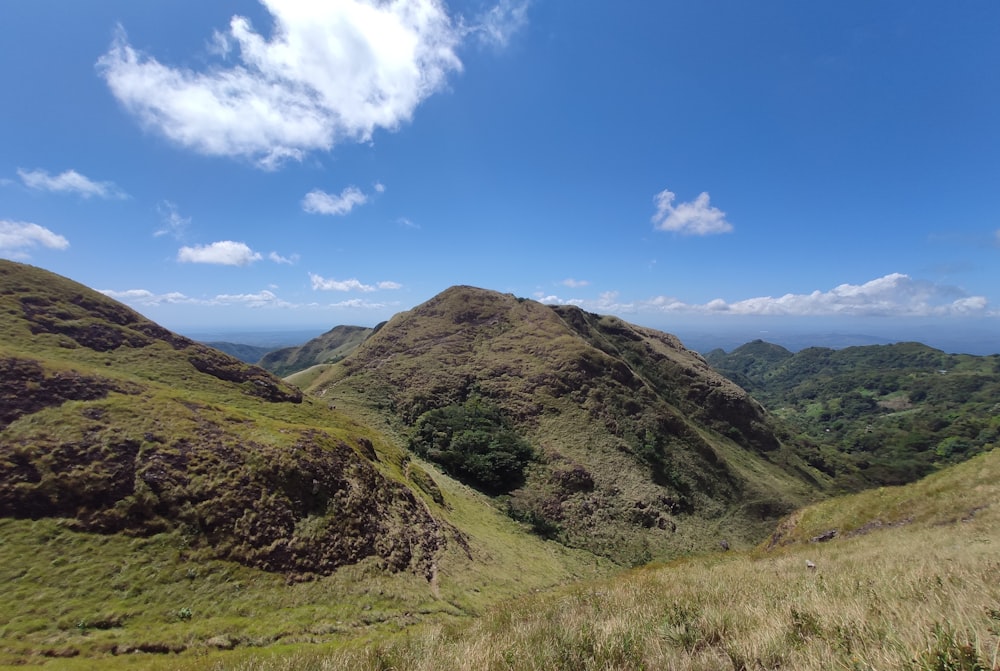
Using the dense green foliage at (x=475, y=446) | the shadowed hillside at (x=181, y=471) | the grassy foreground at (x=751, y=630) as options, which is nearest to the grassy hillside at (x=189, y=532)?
the shadowed hillside at (x=181, y=471)

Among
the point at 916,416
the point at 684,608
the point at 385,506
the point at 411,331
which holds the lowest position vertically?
the point at 916,416

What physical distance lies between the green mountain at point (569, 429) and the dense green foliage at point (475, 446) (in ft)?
0.64

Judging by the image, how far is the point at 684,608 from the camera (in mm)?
6789

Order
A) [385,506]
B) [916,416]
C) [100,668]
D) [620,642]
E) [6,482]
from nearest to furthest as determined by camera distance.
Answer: [620,642], [100,668], [6,482], [385,506], [916,416]

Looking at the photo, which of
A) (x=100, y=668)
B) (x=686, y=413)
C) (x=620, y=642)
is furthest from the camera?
(x=686, y=413)

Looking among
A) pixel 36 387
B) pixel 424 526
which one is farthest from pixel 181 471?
pixel 424 526

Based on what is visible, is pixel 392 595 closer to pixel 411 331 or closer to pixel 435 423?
pixel 435 423

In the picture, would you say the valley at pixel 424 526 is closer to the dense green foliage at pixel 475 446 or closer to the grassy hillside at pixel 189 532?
the grassy hillside at pixel 189 532

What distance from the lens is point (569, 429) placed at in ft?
215

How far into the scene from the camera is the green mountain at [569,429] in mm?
52625

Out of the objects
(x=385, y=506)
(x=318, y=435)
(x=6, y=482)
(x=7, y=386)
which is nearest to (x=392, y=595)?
(x=385, y=506)

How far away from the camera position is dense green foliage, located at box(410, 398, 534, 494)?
56.3 meters

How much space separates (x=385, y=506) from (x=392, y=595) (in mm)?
8942

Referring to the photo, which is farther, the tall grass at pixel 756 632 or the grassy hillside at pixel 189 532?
the grassy hillside at pixel 189 532
